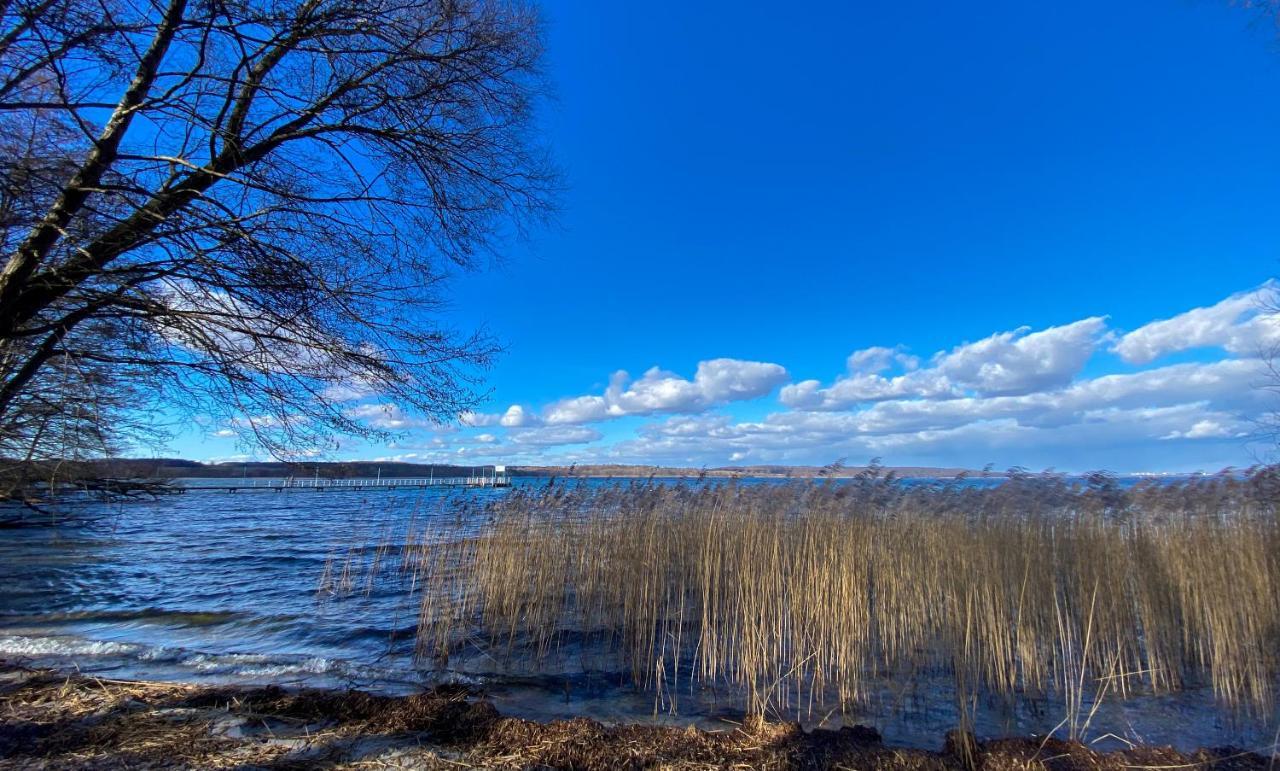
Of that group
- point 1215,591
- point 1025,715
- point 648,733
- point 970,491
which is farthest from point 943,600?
point 648,733

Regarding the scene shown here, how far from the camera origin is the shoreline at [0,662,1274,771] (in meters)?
3.57

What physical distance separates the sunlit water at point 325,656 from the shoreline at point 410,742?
91 cm

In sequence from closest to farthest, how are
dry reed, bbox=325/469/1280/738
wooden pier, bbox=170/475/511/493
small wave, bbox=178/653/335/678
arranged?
dry reed, bbox=325/469/1280/738 < small wave, bbox=178/653/335/678 < wooden pier, bbox=170/475/511/493

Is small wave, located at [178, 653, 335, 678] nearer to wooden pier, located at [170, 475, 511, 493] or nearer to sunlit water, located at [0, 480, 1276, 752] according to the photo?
sunlit water, located at [0, 480, 1276, 752]

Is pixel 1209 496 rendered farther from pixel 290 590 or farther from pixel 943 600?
pixel 290 590

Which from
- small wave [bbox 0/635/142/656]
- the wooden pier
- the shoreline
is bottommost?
the wooden pier

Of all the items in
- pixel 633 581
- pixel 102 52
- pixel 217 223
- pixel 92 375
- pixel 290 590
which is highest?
pixel 102 52

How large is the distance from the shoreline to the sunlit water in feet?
3.00

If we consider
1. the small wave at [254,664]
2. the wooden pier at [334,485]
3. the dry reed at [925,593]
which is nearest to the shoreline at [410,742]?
the dry reed at [925,593]

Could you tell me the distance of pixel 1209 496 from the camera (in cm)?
680

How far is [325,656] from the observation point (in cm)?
695

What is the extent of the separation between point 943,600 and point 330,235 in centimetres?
645

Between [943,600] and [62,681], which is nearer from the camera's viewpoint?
[62,681]

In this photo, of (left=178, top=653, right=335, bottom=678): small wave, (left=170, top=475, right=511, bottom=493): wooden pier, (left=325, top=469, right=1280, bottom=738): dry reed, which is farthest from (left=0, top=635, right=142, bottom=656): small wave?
(left=170, top=475, right=511, bottom=493): wooden pier
